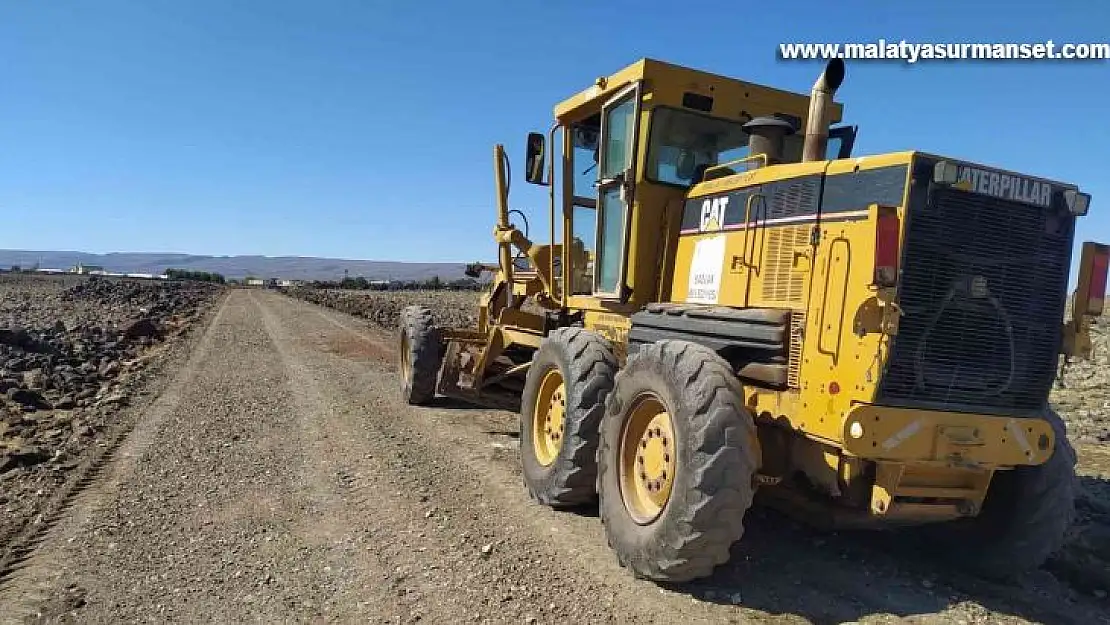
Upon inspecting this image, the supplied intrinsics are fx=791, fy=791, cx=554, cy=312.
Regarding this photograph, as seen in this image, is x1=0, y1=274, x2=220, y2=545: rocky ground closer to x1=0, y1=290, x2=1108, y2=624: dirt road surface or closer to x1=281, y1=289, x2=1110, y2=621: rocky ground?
x1=0, y1=290, x2=1108, y2=624: dirt road surface

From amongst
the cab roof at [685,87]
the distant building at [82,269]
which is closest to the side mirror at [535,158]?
the cab roof at [685,87]

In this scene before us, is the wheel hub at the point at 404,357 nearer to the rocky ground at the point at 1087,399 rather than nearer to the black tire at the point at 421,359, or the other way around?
the black tire at the point at 421,359

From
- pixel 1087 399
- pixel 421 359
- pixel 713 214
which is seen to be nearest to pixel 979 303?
pixel 713 214

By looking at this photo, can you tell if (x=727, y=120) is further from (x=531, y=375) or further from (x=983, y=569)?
(x=983, y=569)

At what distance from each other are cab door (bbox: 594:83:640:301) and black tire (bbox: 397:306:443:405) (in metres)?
3.59

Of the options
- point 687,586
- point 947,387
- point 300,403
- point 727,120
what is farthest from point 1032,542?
point 300,403

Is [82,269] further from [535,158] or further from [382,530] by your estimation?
[382,530]

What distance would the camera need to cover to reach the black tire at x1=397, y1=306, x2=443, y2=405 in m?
9.77

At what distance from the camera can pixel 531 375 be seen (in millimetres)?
6527

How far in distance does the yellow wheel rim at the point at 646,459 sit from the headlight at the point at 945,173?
6.19 ft

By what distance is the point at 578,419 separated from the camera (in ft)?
18.1

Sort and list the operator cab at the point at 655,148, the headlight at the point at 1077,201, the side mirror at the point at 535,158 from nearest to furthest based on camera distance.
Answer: the headlight at the point at 1077,201 < the operator cab at the point at 655,148 < the side mirror at the point at 535,158

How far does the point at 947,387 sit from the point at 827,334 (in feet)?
2.26

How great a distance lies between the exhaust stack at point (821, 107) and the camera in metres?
5.00
